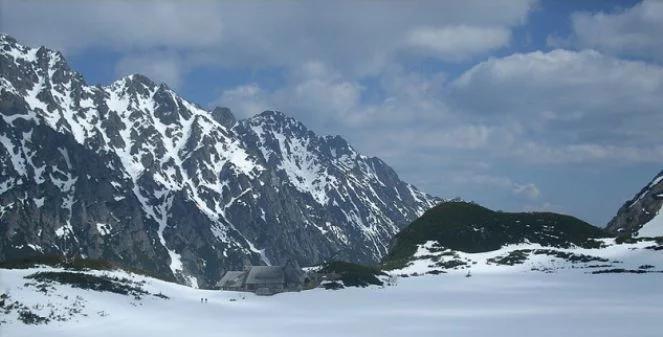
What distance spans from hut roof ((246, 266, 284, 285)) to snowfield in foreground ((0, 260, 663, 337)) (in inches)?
691

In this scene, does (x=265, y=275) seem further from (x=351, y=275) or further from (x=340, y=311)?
(x=340, y=311)

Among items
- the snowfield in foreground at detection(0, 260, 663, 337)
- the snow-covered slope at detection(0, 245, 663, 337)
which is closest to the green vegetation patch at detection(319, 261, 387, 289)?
the snow-covered slope at detection(0, 245, 663, 337)

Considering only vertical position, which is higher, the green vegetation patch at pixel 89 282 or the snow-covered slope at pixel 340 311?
the green vegetation patch at pixel 89 282

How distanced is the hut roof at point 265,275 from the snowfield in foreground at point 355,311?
691 inches

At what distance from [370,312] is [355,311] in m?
2.02

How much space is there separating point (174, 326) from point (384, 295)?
139 feet

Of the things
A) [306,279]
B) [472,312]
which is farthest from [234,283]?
[472,312]

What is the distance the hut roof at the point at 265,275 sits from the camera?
112 m

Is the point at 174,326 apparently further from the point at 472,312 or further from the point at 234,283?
the point at 234,283

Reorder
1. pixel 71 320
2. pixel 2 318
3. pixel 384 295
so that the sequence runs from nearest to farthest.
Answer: pixel 2 318 < pixel 71 320 < pixel 384 295

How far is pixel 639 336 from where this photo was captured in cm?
4144

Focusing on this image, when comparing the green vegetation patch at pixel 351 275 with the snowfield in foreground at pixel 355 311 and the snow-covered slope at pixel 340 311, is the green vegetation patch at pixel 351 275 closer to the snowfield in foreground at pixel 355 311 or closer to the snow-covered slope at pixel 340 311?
the snow-covered slope at pixel 340 311

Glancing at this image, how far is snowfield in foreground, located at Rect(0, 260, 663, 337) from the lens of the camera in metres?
Answer: 47.9

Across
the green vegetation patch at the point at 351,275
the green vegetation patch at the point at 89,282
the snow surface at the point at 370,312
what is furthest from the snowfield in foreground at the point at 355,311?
the green vegetation patch at the point at 351,275
